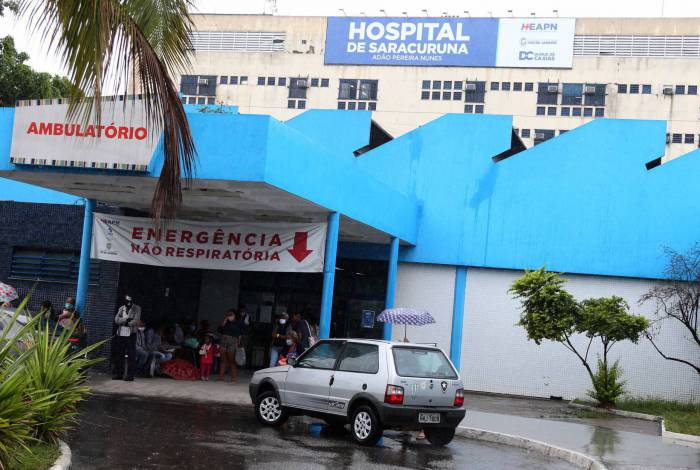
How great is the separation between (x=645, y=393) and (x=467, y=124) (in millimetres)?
8277

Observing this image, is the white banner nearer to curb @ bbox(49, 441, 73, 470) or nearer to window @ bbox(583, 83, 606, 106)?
curb @ bbox(49, 441, 73, 470)

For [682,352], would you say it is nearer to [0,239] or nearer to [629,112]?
[0,239]

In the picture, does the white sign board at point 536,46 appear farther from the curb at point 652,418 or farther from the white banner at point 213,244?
the white banner at point 213,244

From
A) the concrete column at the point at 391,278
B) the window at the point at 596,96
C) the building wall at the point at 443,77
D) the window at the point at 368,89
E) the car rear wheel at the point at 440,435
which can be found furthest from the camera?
the window at the point at 368,89

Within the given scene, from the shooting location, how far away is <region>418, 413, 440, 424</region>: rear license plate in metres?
12.1

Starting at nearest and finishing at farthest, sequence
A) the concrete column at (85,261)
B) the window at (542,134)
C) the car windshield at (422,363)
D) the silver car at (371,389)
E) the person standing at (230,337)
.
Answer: the silver car at (371,389)
the car windshield at (422,363)
the concrete column at (85,261)
the person standing at (230,337)
the window at (542,134)

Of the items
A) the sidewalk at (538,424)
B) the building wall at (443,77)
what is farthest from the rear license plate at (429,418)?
the building wall at (443,77)

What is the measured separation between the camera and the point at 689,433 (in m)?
14.9

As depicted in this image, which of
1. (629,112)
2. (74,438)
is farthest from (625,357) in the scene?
(629,112)

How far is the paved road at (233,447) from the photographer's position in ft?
33.1

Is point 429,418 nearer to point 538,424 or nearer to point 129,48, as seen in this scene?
point 538,424

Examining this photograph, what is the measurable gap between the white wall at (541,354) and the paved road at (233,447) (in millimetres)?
8848

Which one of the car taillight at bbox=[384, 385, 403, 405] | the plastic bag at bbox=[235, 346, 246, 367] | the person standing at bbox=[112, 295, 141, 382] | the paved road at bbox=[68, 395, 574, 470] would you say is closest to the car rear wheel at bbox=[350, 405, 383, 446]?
the paved road at bbox=[68, 395, 574, 470]

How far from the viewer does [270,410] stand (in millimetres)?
13617
